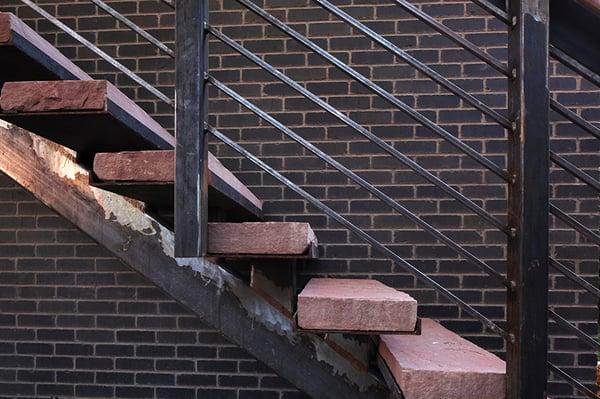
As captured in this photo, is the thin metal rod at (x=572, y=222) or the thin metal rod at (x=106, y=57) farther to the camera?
the thin metal rod at (x=106, y=57)

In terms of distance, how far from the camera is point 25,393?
10.9 feet

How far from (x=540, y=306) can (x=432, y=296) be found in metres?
1.71

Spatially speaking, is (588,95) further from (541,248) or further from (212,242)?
(212,242)

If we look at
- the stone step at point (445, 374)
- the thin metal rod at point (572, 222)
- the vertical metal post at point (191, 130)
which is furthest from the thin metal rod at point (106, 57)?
the thin metal rod at point (572, 222)

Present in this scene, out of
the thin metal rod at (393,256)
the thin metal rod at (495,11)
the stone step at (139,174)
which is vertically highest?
the thin metal rod at (495,11)

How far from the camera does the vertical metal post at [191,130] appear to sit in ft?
4.79

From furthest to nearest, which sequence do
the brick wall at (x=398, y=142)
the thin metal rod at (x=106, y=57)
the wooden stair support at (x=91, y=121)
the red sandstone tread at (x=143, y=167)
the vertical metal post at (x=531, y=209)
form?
the brick wall at (x=398, y=142) < the thin metal rod at (x=106, y=57) < the red sandstone tread at (x=143, y=167) < the wooden stair support at (x=91, y=121) < the vertical metal post at (x=531, y=209)

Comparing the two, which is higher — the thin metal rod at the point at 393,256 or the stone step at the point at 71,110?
the stone step at the point at 71,110

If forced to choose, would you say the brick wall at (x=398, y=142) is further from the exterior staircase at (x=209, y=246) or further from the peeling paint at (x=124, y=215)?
the peeling paint at (x=124, y=215)

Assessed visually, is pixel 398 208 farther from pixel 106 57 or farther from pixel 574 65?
pixel 106 57

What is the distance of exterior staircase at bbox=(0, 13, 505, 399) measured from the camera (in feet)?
4.55

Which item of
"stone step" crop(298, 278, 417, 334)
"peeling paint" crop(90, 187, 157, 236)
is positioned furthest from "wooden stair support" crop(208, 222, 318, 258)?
"peeling paint" crop(90, 187, 157, 236)

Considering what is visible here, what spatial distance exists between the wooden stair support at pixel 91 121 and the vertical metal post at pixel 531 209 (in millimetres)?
911

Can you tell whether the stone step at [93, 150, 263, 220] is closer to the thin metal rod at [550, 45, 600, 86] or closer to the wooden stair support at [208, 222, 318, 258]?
the wooden stair support at [208, 222, 318, 258]
